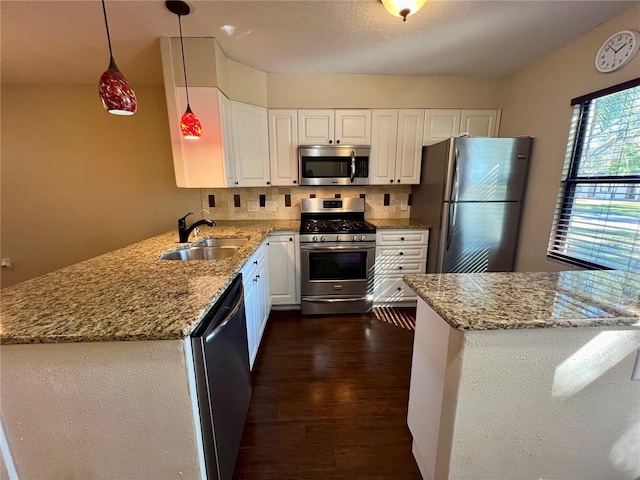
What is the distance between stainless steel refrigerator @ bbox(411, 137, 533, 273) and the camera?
220cm

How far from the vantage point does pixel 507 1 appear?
151cm

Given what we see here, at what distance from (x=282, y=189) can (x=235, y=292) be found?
1.94 meters

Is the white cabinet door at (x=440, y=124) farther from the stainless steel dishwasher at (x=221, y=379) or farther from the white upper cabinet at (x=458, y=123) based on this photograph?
the stainless steel dishwasher at (x=221, y=379)

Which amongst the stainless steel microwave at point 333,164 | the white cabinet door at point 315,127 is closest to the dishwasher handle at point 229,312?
the stainless steel microwave at point 333,164

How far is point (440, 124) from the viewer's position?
2.71m

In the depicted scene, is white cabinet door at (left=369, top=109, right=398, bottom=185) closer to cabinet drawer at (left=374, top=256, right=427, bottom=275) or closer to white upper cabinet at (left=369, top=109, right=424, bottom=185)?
white upper cabinet at (left=369, top=109, right=424, bottom=185)

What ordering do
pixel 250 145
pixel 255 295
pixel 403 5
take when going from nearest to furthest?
pixel 403 5 → pixel 255 295 → pixel 250 145

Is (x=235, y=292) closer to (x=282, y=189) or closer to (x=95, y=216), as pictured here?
(x=282, y=189)

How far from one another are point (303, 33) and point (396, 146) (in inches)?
56.5

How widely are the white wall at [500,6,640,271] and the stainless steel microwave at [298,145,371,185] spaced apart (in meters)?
1.52

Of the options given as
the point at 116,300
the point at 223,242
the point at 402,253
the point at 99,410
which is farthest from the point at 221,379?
the point at 402,253

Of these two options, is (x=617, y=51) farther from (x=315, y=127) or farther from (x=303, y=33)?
(x=315, y=127)

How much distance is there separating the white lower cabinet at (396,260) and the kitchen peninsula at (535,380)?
1601 mm

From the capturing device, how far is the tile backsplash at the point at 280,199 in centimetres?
295
